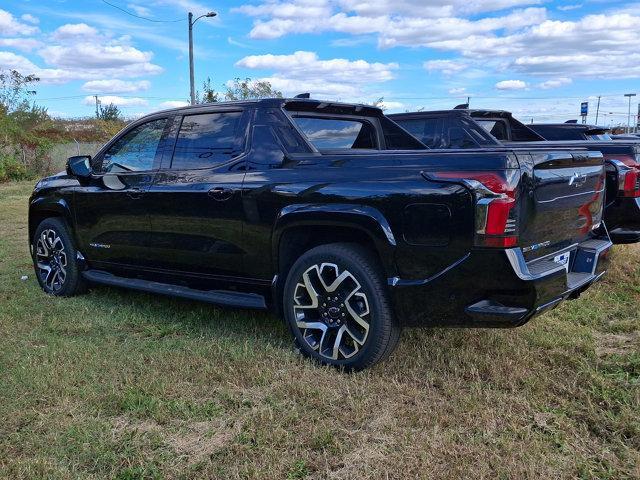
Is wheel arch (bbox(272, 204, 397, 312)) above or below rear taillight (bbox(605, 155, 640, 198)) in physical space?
below

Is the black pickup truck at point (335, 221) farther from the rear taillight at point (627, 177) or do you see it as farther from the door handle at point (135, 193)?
the rear taillight at point (627, 177)

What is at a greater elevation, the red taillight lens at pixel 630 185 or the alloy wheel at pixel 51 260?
the red taillight lens at pixel 630 185

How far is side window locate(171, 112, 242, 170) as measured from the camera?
14.3ft

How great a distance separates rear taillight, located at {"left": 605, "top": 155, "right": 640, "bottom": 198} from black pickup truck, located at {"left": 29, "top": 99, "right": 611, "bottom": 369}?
1.45 meters

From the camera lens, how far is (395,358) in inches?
156

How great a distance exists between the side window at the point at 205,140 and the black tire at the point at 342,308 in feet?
3.71

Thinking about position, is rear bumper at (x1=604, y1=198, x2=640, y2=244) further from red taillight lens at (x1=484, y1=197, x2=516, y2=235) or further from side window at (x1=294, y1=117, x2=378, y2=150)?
red taillight lens at (x1=484, y1=197, x2=516, y2=235)

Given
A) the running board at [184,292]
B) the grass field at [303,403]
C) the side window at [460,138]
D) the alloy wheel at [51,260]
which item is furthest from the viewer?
the side window at [460,138]

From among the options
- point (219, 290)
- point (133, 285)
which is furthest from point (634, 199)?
point (133, 285)

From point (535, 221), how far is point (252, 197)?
1.79 metres

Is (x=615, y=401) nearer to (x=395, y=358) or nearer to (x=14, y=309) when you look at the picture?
(x=395, y=358)

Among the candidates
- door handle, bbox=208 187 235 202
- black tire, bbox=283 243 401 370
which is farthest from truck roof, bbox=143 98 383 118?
black tire, bbox=283 243 401 370

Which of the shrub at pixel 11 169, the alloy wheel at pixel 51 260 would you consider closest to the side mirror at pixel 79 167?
the alloy wheel at pixel 51 260

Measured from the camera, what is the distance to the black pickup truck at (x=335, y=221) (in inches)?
124
